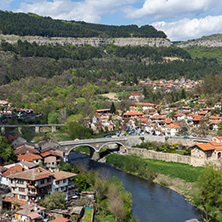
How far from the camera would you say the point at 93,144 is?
54156 millimetres

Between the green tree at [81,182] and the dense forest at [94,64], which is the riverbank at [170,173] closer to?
the green tree at [81,182]

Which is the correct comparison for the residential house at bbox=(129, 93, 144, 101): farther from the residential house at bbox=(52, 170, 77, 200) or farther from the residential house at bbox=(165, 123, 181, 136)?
the residential house at bbox=(52, 170, 77, 200)

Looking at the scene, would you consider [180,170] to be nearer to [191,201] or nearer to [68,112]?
[191,201]

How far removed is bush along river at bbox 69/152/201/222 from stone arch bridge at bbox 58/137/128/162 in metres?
9.08

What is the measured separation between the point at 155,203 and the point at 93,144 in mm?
21661

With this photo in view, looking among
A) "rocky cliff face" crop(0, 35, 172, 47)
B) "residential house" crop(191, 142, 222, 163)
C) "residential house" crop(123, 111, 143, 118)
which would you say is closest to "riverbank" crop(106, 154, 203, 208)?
"residential house" crop(191, 142, 222, 163)

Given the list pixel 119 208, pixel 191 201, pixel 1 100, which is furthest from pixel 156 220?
pixel 1 100

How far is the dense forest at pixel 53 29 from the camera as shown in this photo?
146m

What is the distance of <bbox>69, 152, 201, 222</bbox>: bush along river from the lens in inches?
1218

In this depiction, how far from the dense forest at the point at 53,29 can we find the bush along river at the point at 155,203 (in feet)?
381

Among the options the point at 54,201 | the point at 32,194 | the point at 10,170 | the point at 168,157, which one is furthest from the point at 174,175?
the point at 10,170

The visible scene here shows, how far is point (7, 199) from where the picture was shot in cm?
2864

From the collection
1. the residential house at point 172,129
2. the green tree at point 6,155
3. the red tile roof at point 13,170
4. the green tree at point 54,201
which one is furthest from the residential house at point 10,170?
the residential house at point 172,129

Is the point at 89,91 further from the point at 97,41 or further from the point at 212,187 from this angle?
the point at 97,41
